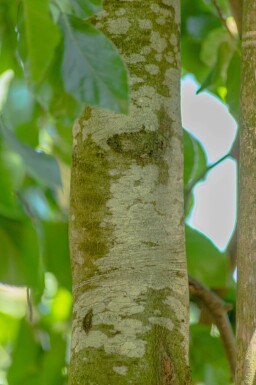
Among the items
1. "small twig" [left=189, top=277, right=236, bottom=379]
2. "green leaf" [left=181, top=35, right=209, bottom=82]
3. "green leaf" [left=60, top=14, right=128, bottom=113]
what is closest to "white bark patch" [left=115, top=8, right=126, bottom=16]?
"green leaf" [left=60, top=14, right=128, bottom=113]

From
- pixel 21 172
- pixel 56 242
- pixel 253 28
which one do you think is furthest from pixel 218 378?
pixel 21 172

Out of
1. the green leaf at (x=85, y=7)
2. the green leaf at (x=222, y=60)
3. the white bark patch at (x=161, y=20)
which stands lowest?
the green leaf at (x=85, y=7)

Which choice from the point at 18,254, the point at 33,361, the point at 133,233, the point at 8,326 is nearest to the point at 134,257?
the point at 133,233

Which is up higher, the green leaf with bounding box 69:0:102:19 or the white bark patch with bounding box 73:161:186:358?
the green leaf with bounding box 69:0:102:19

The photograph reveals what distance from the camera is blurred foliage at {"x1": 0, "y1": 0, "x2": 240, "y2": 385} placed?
1.75 ft

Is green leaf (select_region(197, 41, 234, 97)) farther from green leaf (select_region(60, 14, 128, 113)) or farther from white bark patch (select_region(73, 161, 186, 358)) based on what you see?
green leaf (select_region(60, 14, 128, 113))

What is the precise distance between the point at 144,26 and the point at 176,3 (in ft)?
0.26

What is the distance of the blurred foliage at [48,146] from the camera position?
53 centimetres

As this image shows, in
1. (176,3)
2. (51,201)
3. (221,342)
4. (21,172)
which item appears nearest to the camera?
(21,172)

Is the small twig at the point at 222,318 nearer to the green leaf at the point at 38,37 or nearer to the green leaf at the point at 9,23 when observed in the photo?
the green leaf at the point at 9,23

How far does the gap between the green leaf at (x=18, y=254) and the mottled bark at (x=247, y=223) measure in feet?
0.59

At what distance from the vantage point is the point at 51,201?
0.72 metres

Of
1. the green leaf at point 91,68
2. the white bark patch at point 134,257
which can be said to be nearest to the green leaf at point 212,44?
the white bark patch at point 134,257

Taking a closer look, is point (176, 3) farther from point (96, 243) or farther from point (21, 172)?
point (21, 172)
